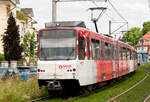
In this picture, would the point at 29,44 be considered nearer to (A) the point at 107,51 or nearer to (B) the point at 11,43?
(B) the point at 11,43

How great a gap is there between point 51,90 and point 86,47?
233 centimetres

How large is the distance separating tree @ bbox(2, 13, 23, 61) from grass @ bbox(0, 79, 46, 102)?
104 ft

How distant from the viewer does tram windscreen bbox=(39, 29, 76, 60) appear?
14.6 m

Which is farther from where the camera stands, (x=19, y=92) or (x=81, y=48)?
(x=19, y=92)

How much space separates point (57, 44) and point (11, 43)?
117ft

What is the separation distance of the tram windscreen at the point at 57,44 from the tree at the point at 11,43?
3434 centimetres

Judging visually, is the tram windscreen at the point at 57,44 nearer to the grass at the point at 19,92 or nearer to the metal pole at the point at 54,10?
the grass at the point at 19,92

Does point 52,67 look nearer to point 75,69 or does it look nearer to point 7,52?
point 75,69

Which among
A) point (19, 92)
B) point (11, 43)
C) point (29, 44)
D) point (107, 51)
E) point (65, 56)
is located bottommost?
point (19, 92)

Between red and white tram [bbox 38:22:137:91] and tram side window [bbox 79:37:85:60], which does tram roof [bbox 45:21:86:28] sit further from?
tram side window [bbox 79:37:85:60]

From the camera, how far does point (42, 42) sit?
49.2ft

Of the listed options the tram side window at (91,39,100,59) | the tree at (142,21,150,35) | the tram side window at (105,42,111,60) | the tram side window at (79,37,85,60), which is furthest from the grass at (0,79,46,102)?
the tree at (142,21,150,35)

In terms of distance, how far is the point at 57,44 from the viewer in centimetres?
1474

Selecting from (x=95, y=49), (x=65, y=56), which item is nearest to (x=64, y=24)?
(x=65, y=56)
